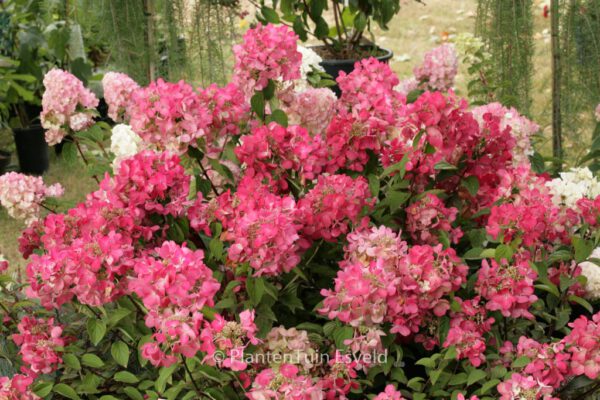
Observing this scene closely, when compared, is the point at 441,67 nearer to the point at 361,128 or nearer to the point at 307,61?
the point at 307,61

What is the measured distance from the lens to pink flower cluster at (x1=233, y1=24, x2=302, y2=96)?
1479 mm

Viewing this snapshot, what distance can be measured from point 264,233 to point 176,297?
0.16 m

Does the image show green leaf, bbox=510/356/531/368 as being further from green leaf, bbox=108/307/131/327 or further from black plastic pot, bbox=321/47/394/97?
black plastic pot, bbox=321/47/394/97

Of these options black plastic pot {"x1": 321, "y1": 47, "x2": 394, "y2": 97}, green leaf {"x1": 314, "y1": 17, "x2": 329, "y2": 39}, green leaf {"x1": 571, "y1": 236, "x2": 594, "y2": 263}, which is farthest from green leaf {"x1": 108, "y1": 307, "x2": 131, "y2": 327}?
black plastic pot {"x1": 321, "y1": 47, "x2": 394, "y2": 97}

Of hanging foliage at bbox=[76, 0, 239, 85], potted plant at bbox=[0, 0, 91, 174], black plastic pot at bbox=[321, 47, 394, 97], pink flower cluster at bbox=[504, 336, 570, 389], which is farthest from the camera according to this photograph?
potted plant at bbox=[0, 0, 91, 174]

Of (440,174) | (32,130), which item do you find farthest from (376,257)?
(32,130)

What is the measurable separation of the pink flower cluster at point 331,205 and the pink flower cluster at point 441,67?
685 mm

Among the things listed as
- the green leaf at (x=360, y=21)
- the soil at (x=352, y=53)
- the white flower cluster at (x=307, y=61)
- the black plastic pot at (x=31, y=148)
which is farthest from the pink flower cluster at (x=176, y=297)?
the black plastic pot at (x=31, y=148)

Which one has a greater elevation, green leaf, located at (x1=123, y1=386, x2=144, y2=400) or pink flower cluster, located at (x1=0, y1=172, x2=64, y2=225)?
pink flower cluster, located at (x1=0, y1=172, x2=64, y2=225)

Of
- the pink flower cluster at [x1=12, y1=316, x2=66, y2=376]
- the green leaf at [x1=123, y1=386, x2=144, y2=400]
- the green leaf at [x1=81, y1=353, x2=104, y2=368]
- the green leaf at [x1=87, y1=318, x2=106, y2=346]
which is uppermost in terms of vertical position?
the green leaf at [x1=87, y1=318, x2=106, y2=346]

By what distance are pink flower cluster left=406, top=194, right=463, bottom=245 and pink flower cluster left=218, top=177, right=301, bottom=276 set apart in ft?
0.76

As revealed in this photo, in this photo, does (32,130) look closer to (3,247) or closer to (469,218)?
(3,247)

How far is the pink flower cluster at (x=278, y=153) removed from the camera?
1.41 m

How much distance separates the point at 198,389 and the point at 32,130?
112 inches
